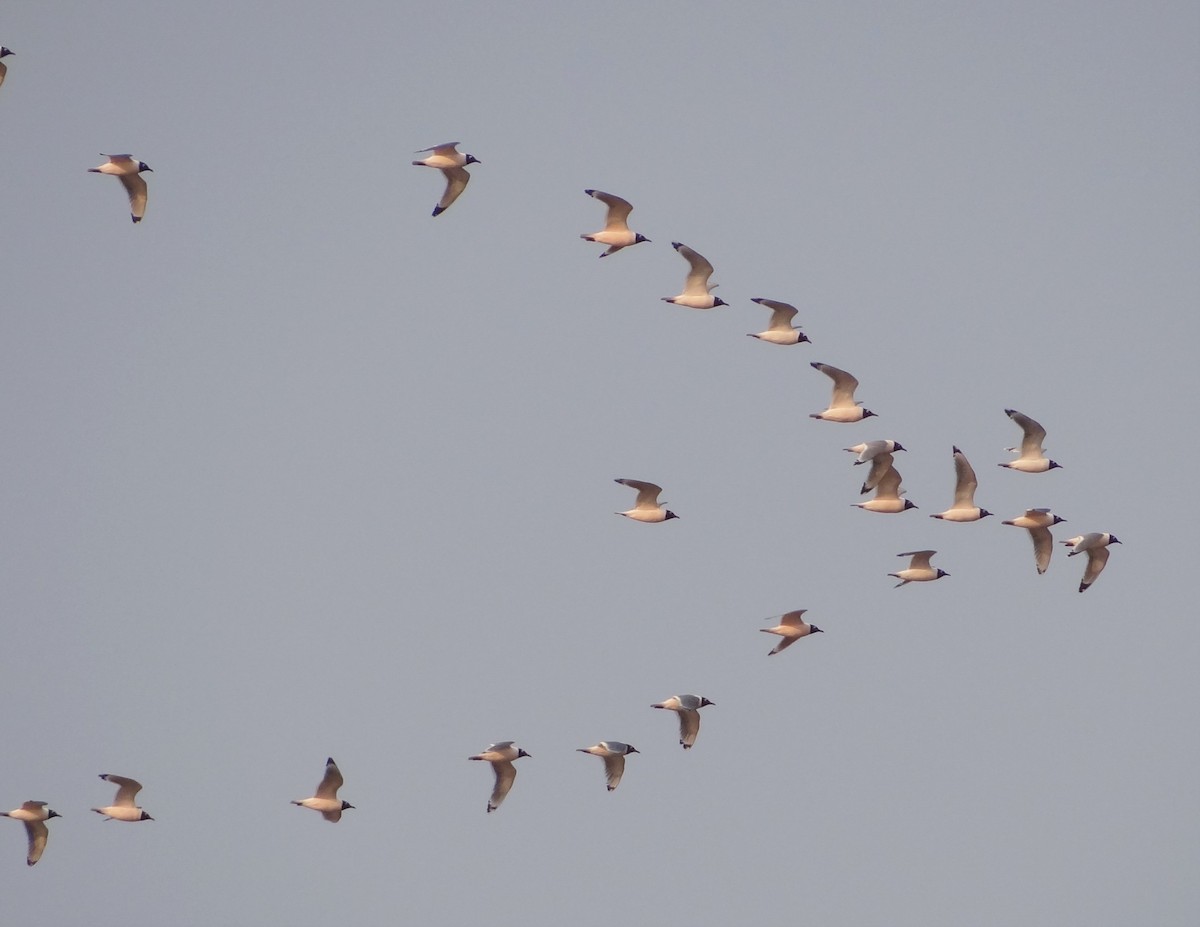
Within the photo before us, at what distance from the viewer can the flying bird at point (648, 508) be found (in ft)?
169

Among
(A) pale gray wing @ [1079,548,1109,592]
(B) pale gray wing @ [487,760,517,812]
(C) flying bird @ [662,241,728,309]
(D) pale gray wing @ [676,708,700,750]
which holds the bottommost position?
(B) pale gray wing @ [487,760,517,812]

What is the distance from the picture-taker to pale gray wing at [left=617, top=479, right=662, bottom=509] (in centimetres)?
5092

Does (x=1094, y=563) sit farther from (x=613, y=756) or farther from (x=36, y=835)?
(x=36, y=835)

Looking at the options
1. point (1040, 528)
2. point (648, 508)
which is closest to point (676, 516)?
point (648, 508)

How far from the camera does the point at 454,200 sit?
4953cm

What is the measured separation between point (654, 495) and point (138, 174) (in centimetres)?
1159

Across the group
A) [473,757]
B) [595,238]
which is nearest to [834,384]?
[595,238]

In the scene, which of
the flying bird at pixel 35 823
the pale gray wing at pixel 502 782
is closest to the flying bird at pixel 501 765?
the pale gray wing at pixel 502 782

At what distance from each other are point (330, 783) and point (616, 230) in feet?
38.7

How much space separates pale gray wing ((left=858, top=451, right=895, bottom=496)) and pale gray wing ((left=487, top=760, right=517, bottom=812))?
8753 mm

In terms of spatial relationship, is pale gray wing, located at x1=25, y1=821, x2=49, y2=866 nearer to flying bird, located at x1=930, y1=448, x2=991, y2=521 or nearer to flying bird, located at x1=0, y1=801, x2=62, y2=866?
flying bird, located at x1=0, y1=801, x2=62, y2=866

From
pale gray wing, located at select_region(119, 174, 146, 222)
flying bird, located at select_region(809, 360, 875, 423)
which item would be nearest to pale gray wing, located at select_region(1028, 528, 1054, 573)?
flying bird, located at select_region(809, 360, 875, 423)

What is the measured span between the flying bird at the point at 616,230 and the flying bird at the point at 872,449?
582 cm

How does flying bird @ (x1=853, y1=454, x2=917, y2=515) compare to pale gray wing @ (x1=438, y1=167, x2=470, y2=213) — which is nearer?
pale gray wing @ (x1=438, y1=167, x2=470, y2=213)
